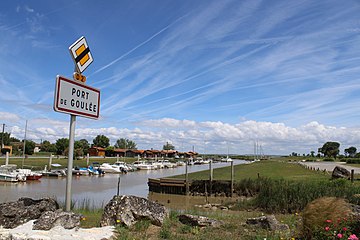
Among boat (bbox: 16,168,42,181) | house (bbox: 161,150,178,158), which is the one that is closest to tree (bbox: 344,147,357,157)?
house (bbox: 161,150,178,158)

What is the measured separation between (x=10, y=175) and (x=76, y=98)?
32.9 metres

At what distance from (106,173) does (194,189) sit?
30.3 m

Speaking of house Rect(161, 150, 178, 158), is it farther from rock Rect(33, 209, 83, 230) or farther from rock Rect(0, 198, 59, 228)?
rock Rect(33, 209, 83, 230)

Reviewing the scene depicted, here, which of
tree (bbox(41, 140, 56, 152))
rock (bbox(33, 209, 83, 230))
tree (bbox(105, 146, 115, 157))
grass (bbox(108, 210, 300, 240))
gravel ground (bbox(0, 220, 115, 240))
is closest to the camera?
gravel ground (bbox(0, 220, 115, 240))

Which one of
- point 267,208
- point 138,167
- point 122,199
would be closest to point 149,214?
point 122,199

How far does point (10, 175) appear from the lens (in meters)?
34.0

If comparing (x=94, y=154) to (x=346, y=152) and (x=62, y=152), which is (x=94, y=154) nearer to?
(x=62, y=152)

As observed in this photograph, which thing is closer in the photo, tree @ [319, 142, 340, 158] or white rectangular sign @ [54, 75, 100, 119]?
white rectangular sign @ [54, 75, 100, 119]

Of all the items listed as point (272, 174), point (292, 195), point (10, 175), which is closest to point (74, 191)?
point (10, 175)

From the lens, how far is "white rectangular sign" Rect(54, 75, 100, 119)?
19.5 ft

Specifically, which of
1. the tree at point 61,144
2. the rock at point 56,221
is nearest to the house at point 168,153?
the tree at point 61,144

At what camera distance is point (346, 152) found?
12219cm

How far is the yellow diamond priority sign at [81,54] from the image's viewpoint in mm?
6401

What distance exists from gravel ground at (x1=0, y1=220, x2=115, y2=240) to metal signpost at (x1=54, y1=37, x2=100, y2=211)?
1091 millimetres
